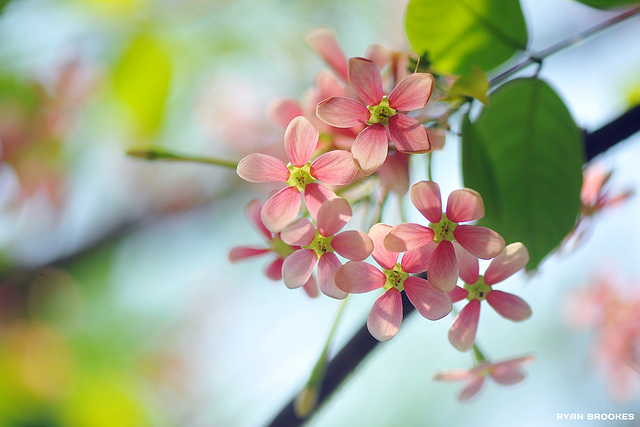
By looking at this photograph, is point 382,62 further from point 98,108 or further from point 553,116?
point 98,108

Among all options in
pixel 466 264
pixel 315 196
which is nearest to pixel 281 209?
pixel 315 196

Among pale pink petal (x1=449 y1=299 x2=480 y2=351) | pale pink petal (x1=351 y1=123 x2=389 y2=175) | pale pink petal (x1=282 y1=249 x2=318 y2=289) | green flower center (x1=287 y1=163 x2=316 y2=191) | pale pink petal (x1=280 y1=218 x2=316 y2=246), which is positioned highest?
pale pink petal (x1=351 y1=123 x2=389 y2=175)

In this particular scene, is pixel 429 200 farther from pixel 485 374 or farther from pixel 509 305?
pixel 485 374

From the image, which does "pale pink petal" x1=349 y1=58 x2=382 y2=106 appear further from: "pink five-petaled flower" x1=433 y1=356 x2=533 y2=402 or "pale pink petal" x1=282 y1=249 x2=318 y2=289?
"pink five-petaled flower" x1=433 y1=356 x2=533 y2=402

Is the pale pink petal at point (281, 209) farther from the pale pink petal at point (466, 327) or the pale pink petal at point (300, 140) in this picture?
the pale pink petal at point (466, 327)

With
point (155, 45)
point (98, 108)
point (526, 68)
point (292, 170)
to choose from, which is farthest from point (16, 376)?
point (526, 68)

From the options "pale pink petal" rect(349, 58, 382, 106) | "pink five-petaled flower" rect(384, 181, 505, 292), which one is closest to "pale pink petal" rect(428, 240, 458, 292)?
"pink five-petaled flower" rect(384, 181, 505, 292)

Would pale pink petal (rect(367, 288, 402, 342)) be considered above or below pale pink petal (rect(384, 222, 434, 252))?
below
